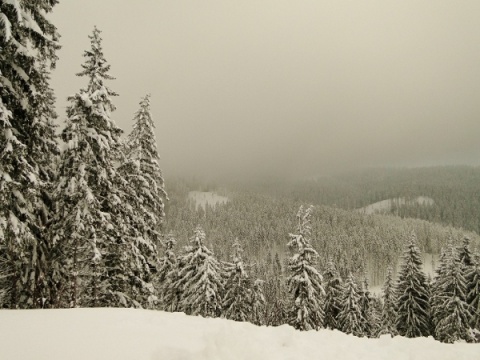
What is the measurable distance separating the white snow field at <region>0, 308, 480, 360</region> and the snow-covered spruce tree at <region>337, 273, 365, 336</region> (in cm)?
3049

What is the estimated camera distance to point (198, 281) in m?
30.7

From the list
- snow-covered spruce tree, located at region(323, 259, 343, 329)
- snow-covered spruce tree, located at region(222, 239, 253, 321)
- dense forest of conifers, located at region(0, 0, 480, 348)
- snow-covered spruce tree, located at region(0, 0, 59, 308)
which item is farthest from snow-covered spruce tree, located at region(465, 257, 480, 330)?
snow-covered spruce tree, located at region(0, 0, 59, 308)

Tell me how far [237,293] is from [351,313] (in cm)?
1459

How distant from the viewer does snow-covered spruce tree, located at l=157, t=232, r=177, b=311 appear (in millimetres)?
35188

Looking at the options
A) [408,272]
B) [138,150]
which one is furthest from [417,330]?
[138,150]

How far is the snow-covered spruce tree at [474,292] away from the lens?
1283 inches

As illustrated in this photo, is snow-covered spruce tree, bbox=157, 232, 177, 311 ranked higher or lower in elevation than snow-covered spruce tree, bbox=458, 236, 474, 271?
lower

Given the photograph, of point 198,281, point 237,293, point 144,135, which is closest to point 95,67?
point 144,135

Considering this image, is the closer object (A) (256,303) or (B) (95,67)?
(B) (95,67)

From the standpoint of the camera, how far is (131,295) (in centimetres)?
1877

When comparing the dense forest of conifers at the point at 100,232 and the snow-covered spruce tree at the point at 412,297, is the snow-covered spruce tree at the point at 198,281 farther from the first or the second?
the snow-covered spruce tree at the point at 412,297

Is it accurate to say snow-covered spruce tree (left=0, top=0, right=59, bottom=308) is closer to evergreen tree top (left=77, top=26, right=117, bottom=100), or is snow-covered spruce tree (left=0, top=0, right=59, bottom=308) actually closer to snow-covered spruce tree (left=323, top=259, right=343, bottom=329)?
evergreen tree top (left=77, top=26, right=117, bottom=100)

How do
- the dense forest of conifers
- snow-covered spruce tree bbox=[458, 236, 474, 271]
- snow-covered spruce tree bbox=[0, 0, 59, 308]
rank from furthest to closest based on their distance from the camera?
1. snow-covered spruce tree bbox=[458, 236, 474, 271]
2. the dense forest of conifers
3. snow-covered spruce tree bbox=[0, 0, 59, 308]

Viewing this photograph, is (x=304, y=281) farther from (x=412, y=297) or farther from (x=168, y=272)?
(x=168, y=272)
